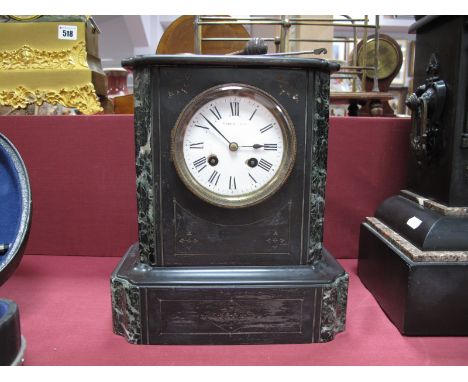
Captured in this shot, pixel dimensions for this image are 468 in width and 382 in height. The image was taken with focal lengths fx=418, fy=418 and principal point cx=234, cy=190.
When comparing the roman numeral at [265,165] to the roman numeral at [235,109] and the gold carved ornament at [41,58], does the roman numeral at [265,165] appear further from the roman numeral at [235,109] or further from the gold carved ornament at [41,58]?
the gold carved ornament at [41,58]

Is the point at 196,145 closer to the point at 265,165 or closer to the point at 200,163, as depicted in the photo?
the point at 200,163

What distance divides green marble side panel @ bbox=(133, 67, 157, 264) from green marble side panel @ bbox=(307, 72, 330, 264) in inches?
18.2

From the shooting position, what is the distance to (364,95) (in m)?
2.30

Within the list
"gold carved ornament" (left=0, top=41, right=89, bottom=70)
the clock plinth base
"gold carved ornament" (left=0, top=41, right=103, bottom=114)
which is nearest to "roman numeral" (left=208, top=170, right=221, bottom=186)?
the clock plinth base

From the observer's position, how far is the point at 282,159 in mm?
1188

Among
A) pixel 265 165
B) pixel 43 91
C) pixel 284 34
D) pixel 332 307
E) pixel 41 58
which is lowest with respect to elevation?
pixel 332 307

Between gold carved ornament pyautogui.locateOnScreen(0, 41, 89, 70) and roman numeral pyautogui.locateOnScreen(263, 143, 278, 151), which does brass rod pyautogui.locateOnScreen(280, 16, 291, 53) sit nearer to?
gold carved ornament pyautogui.locateOnScreen(0, 41, 89, 70)

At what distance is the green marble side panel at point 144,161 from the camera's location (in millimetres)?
1155

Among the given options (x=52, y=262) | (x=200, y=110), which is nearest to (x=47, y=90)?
(x=52, y=262)

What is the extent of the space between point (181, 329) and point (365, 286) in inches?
29.9

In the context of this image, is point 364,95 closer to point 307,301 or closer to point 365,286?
point 365,286

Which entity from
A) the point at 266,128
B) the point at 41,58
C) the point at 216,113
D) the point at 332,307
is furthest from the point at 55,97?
the point at 332,307

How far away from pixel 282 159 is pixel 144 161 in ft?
1.28

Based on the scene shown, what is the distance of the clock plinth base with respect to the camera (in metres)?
1.19
